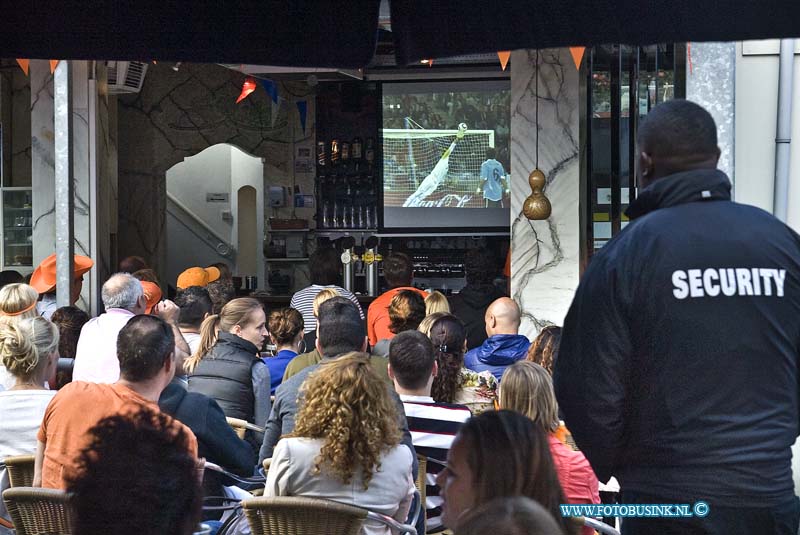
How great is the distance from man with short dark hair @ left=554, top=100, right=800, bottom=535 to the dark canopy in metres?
0.52

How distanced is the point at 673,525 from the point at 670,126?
2.88 ft

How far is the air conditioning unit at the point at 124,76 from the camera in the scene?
33.5 ft

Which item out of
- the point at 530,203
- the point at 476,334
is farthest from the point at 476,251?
the point at 530,203

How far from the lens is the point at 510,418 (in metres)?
1.95

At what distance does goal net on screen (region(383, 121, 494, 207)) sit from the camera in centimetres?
1302

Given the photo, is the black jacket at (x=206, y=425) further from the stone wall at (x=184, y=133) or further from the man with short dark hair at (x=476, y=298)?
the stone wall at (x=184, y=133)

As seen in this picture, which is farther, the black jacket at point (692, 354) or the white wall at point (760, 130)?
the white wall at point (760, 130)

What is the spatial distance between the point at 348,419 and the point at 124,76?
801 cm

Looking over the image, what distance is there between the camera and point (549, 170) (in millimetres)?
8281

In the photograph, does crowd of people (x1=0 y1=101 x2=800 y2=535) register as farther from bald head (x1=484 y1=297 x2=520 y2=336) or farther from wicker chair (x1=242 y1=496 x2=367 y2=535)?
bald head (x1=484 y1=297 x2=520 y2=336)

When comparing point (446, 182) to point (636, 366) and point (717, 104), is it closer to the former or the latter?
point (717, 104)

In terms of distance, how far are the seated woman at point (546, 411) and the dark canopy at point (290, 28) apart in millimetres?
1251

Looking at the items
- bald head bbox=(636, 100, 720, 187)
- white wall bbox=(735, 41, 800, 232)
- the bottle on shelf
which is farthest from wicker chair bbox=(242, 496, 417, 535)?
the bottle on shelf

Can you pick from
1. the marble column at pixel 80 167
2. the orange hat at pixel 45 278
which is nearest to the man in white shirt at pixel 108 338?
the orange hat at pixel 45 278
